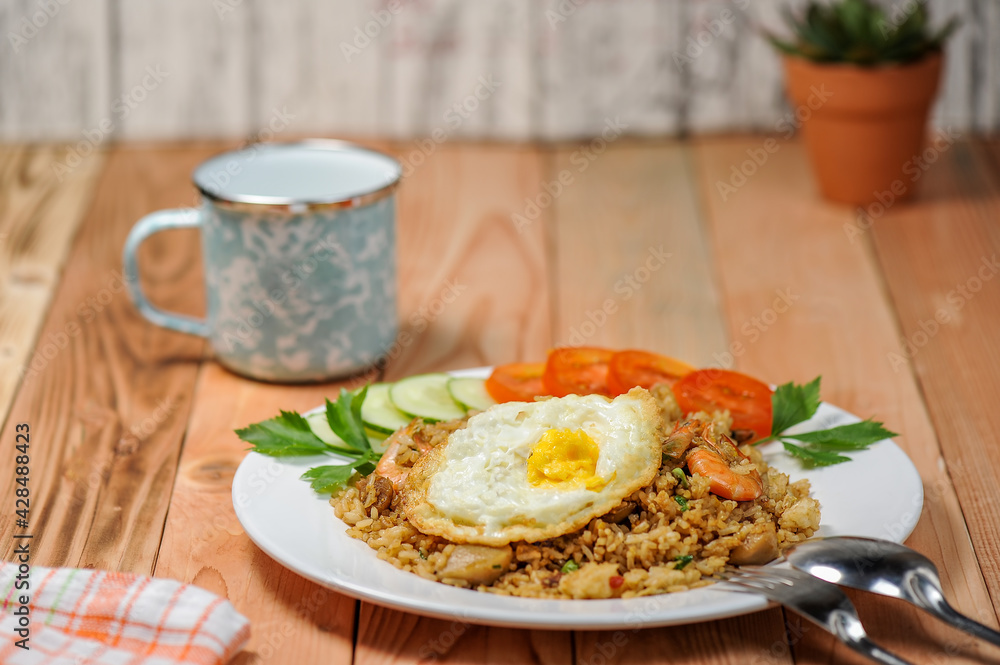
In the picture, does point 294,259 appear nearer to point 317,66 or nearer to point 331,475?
point 331,475

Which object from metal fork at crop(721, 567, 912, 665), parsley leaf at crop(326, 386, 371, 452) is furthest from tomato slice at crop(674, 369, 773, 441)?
parsley leaf at crop(326, 386, 371, 452)

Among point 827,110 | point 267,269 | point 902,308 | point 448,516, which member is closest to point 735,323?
point 902,308

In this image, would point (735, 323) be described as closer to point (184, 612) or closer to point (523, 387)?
point (523, 387)

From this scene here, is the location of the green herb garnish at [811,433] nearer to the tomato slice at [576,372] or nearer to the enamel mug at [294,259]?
the tomato slice at [576,372]

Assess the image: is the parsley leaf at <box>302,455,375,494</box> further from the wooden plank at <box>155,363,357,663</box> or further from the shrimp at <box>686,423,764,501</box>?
the shrimp at <box>686,423,764,501</box>

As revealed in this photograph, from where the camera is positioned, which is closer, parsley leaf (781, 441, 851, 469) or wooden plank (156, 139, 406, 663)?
wooden plank (156, 139, 406, 663)

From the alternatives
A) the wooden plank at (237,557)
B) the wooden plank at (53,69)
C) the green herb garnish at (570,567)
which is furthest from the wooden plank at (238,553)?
the wooden plank at (53,69)

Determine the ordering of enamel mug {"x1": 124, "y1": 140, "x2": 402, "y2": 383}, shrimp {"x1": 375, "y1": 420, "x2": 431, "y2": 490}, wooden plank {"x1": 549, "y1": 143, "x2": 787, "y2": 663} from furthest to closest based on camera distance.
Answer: wooden plank {"x1": 549, "y1": 143, "x2": 787, "y2": 663}
enamel mug {"x1": 124, "y1": 140, "x2": 402, "y2": 383}
shrimp {"x1": 375, "y1": 420, "x2": 431, "y2": 490}
